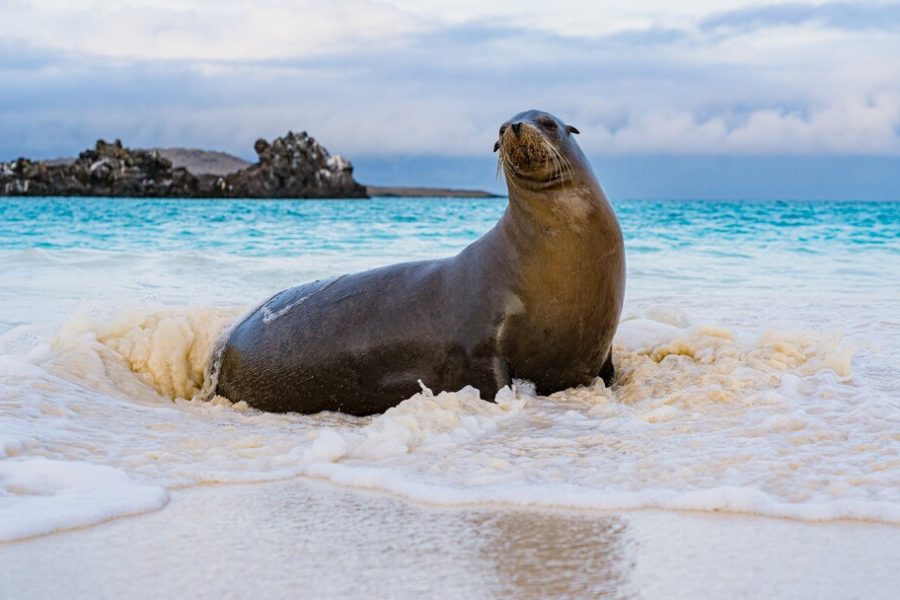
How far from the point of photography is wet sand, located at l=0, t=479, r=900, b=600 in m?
2.75

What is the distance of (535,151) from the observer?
539cm

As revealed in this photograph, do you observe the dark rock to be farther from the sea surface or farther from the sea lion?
the sea lion

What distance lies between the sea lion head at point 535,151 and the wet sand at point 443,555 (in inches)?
92.7

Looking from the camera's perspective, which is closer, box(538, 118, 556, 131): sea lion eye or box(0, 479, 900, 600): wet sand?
box(0, 479, 900, 600): wet sand

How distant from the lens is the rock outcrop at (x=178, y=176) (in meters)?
91.5

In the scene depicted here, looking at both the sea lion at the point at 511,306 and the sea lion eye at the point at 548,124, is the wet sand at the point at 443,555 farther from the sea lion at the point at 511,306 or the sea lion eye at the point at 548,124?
the sea lion eye at the point at 548,124

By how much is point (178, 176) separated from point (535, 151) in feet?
303

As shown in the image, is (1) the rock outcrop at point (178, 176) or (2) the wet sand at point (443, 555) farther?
(1) the rock outcrop at point (178, 176)

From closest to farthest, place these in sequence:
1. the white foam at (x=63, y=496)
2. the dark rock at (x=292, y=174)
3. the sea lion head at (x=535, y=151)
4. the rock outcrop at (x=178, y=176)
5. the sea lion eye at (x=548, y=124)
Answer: the white foam at (x=63, y=496) → the sea lion head at (x=535, y=151) → the sea lion eye at (x=548, y=124) → the rock outcrop at (x=178, y=176) → the dark rock at (x=292, y=174)

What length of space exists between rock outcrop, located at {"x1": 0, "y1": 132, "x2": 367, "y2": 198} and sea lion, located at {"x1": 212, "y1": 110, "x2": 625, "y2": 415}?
8904 cm

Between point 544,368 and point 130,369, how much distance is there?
110 inches

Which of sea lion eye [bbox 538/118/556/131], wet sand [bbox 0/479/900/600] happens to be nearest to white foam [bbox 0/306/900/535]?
wet sand [bbox 0/479/900/600]

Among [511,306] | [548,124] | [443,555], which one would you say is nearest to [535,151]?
[548,124]

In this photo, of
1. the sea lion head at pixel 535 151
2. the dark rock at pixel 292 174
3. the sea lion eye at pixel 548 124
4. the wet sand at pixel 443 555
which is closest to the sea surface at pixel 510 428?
the wet sand at pixel 443 555
